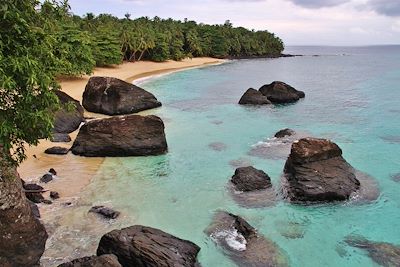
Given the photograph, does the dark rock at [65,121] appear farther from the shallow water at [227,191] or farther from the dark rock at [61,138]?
the shallow water at [227,191]

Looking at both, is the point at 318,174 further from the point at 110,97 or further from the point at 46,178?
the point at 110,97

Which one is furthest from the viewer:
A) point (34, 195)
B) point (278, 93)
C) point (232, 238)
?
point (278, 93)

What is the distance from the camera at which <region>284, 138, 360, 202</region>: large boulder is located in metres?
14.7

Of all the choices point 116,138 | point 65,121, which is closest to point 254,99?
point 65,121

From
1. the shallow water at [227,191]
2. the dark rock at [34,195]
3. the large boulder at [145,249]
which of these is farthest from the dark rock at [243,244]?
the dark rock at [34,195]

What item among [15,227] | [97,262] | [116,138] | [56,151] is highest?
[15,227]

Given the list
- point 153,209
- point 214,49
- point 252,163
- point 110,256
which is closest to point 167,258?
point 110,256

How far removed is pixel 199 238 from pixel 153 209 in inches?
101

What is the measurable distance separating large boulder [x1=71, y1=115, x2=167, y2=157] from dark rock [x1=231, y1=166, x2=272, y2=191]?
17.6 ft

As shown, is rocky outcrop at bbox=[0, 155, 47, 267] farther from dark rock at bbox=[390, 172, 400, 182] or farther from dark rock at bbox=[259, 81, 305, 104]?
dark rock at bbox=[259, 81, 305, 104]

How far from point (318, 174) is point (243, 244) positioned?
196 inches

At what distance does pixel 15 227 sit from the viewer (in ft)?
30.0

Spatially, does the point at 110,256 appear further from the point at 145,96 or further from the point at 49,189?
the point at 145,96

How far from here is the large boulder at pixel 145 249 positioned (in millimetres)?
9773
